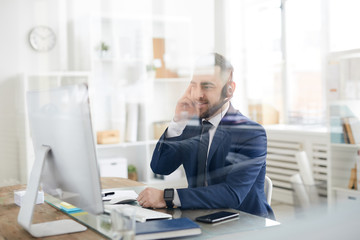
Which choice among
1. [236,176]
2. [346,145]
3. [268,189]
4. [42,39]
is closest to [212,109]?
[236,176]

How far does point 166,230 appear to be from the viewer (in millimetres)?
1314

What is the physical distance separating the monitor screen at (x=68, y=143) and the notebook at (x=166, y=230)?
0.44 feet

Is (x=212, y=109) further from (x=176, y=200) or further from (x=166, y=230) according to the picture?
(x=166, y=230)

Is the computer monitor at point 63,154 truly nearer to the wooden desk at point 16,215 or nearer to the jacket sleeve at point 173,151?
the wooden desk at point 16,215

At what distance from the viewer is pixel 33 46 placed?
258 cm

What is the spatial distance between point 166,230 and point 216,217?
0.82 ft

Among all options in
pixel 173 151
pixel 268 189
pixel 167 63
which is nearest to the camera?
pixel 268 189

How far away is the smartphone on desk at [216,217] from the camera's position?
1.49 meters

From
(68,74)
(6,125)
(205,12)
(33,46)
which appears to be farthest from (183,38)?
(6,125)

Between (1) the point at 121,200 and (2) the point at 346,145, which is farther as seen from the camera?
(2) the point at 346,145

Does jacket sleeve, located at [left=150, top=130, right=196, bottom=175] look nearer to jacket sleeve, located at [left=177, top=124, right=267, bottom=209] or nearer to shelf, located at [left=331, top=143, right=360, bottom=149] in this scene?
jacket sleeve, located at [left=177, top=124, right=267, bottom=209]

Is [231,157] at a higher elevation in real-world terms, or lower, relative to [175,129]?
lower

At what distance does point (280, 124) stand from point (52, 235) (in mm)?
1445

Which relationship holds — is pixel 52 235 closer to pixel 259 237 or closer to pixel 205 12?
pixel 259 237
